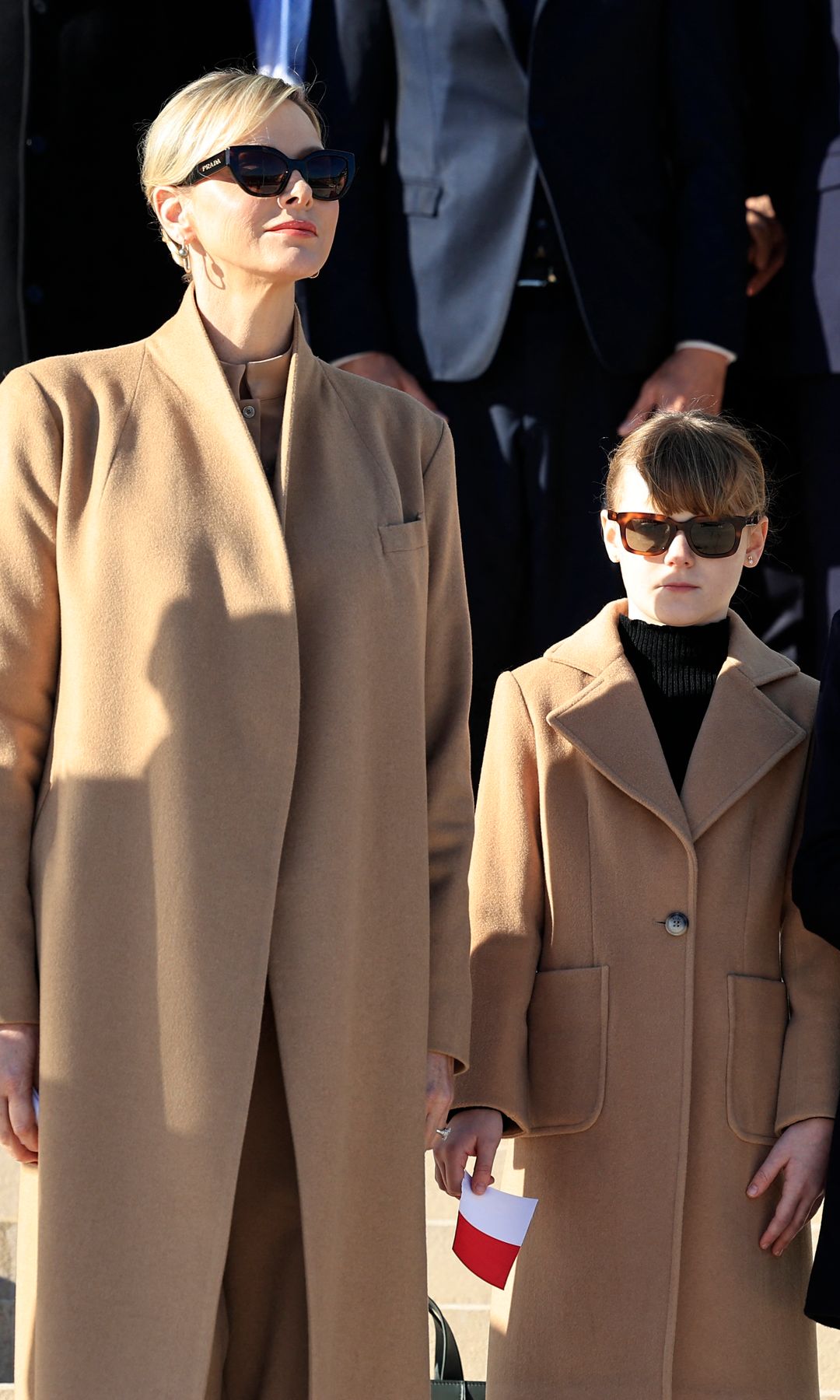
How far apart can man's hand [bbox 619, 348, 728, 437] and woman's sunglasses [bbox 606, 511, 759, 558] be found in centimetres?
143

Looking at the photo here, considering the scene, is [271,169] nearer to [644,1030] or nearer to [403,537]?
[403,537]

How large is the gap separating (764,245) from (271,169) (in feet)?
8.35

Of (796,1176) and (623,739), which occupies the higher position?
(623,739)

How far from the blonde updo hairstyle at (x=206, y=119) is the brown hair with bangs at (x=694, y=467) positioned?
751 millimetres

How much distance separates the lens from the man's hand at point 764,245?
4953 millimetres

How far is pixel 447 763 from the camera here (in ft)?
9.12

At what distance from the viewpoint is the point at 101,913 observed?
247cm

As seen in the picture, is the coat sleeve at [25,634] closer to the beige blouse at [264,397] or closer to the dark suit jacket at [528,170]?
the beige blouse at [264,397]

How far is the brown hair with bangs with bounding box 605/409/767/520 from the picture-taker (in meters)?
3.08

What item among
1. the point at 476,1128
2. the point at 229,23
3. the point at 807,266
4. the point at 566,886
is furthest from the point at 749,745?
the point at 229,23

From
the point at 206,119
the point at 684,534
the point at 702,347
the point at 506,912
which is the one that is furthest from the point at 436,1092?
the point at 702,347

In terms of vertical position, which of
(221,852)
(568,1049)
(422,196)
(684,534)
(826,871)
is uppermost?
(422,196)

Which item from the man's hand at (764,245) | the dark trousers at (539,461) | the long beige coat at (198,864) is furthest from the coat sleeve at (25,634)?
the man's hand at (764,245)

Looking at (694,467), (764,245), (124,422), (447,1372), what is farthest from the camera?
(764,245)
